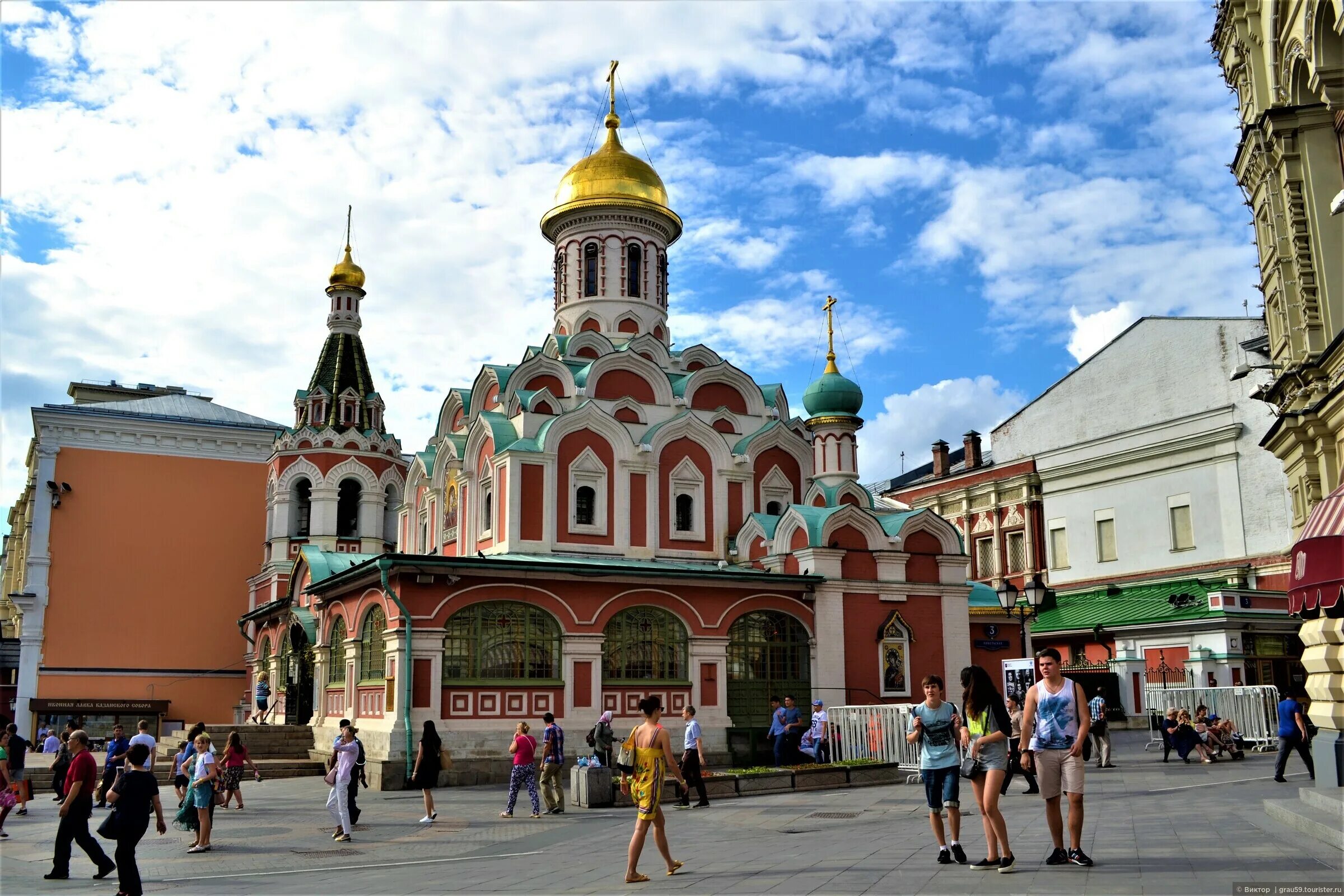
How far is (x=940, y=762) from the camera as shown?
8875mm

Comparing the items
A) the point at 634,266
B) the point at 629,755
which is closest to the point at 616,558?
the point at 634,266

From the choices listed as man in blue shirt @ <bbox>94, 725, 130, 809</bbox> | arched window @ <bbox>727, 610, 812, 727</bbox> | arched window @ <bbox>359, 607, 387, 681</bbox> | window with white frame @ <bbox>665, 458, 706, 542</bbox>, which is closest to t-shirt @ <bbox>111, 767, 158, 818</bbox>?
man in blue shirt @ <bbox>94, 725, 130, 809</bbox>

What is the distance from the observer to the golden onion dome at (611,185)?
29328mm

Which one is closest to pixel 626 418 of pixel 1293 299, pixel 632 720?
pixel 632 720

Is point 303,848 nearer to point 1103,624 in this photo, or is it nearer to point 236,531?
point 1103,624

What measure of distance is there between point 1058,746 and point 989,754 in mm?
504

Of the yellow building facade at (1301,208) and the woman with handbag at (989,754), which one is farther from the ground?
the yellow building facade at (1301,208)

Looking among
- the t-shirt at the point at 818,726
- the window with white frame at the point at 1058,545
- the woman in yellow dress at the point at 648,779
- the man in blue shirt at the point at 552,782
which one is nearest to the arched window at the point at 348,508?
the t-shirt at the point at 818,726

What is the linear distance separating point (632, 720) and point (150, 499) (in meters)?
25.0

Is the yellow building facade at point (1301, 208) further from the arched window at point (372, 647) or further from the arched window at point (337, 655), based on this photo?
the arched window at point (337, 655)

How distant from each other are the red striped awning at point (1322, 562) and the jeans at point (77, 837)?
457 inches

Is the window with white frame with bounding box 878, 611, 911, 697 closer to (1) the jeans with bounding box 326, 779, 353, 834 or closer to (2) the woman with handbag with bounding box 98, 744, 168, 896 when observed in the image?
(1) the jeans with bounding box 326, 779, 353, 834

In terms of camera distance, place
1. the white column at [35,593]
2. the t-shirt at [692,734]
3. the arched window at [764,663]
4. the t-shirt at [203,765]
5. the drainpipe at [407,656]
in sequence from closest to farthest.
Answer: the t-shirt at [203,765]
the t-shirt at [692,734]
the drainpipe at [407,656]
the arched window at [764,663]
the white column at [35,593]

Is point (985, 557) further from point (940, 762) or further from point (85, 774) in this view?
point (85, 774)
